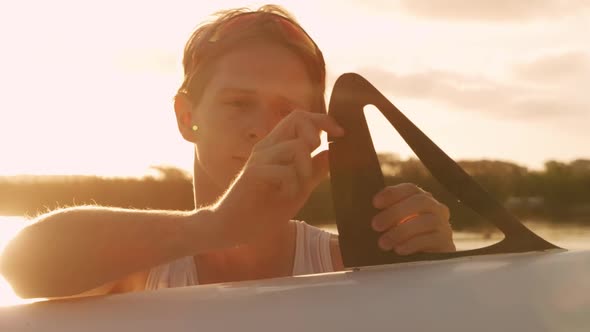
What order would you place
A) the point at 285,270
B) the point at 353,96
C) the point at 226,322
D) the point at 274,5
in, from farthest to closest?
the point at 274,5, the point at 285,270, the point at 353,96, the point at 226,322

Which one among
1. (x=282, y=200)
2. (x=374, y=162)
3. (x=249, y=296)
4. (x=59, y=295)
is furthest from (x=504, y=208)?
(x=59, y=295)

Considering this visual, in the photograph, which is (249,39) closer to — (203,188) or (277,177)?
(203,188)

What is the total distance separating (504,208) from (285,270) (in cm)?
90

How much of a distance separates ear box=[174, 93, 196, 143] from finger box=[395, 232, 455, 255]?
1.02m

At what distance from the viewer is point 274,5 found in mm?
2492

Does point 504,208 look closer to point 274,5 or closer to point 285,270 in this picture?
point 285,270

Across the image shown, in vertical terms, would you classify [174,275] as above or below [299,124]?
below

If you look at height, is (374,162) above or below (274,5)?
below

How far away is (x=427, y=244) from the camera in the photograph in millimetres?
1374

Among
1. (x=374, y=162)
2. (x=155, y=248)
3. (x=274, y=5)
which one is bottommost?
(x=155, y=248)

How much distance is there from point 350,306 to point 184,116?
4.48 feet

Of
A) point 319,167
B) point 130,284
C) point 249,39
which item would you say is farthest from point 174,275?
point 319,167

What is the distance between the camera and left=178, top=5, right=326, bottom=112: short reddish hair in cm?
222

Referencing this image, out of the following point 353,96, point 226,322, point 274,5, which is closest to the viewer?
point 226,322
